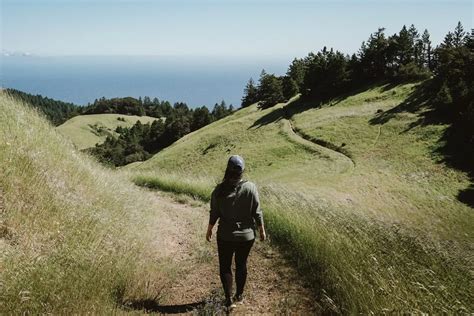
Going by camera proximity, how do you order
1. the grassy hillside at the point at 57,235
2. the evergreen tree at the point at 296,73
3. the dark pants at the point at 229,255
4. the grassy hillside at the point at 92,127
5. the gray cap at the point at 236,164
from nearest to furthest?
the grassy hillside at the point at 57,235 < the gray cap at the point at 236,164 < the dark pants at the point at 229,255 < the evergreen tree at the point at 296,73 < the grassy hillside at the point at 92,127

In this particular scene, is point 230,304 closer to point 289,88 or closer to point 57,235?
point 57,235

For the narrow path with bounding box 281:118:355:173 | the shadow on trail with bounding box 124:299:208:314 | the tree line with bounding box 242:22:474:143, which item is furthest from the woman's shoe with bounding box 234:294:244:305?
the tree line with bounding box 242:22:474:143

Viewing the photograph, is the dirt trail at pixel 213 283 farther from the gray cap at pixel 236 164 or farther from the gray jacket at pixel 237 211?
the gray cap at pixel 236 164

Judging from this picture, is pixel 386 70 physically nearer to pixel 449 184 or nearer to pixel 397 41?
pixel 397 41

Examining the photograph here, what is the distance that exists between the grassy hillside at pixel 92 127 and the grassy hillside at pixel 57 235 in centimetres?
13902

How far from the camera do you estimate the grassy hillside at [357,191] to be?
5.89 metres

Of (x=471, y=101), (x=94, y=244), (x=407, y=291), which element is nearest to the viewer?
(x=407, y=291)

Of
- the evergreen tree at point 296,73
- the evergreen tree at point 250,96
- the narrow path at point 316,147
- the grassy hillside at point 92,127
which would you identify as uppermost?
the evergreen tree at point 296,73

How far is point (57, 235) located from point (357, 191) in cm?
3181

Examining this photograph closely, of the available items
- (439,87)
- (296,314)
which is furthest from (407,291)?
(439,87)

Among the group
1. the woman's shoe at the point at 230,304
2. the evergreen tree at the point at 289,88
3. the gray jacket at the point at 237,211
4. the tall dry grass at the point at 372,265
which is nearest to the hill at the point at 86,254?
the woman's shoe at the point at 230,304

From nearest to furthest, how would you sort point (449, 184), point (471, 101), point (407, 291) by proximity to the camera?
point (407, 291)
point (449, 184)
point (471, 101)

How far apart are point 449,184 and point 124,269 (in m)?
40.6

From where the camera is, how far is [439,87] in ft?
205
